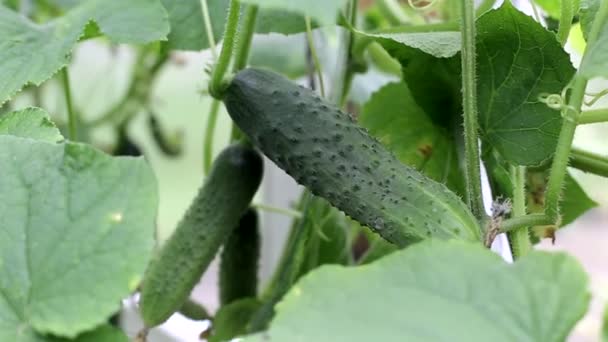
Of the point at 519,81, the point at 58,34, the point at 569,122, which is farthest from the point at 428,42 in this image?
the point at 58,34

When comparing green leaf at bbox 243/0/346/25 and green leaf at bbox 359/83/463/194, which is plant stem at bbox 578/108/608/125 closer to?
green leaf at bbox 359/83/463/194

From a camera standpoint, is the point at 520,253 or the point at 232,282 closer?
the point at 520,253

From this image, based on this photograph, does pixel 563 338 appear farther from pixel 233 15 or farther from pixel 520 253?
pixel 233 15

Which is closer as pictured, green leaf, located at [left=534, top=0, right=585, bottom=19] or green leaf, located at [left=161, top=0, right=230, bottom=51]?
green leaf, located at [left=161, top=0, right=230, bottom=51]

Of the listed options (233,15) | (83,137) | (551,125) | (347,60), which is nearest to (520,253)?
(551,125)

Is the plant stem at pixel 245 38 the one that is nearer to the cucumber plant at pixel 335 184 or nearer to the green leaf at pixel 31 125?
the cucumber plant at pixel 335 184

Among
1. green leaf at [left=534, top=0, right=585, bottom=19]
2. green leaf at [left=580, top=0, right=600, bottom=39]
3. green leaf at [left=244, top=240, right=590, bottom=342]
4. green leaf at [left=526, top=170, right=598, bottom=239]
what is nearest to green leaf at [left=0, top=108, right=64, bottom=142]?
green leaf at [left=244, top=240, right=590, bottom=342]

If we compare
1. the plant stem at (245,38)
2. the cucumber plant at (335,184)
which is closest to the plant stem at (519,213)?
the cucumber plant at (335,184)
